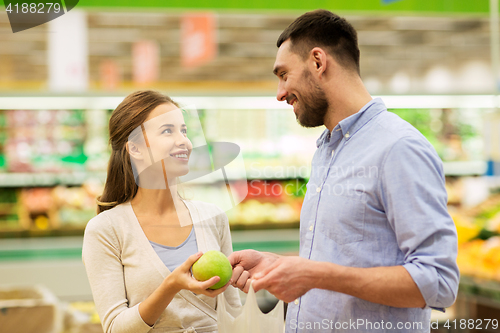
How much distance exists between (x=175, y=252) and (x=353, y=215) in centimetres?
59

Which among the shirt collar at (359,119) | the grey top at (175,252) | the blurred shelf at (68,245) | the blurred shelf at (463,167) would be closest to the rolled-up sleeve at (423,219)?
the shirt collar at (359,119)

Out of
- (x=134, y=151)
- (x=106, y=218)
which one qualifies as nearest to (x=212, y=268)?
(x=106, y=218)

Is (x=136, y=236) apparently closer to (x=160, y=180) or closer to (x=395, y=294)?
(x=160, y=180)

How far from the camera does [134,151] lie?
1.59m

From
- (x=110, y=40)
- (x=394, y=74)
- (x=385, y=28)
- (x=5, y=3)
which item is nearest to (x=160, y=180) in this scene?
(x=5, y=3)

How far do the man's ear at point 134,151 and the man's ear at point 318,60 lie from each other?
0.65 meters

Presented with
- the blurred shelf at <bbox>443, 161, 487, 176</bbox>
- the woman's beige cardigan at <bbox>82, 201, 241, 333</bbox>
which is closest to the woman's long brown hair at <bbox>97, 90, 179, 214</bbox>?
the woman's beige cardigan at <bbox>82, 201, 241, 333</bbox>

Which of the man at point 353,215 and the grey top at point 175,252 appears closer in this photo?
the man at point 353,215

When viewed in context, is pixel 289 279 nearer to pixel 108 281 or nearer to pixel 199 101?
pixel 108 281

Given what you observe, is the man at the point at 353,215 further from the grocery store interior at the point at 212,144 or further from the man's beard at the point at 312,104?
the grocery store interior at the point at 212,144

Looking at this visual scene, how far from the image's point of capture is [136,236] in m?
1.48

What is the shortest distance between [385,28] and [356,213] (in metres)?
8.21

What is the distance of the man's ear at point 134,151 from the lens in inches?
62.0

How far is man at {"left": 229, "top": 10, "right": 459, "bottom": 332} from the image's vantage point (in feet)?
4.12
